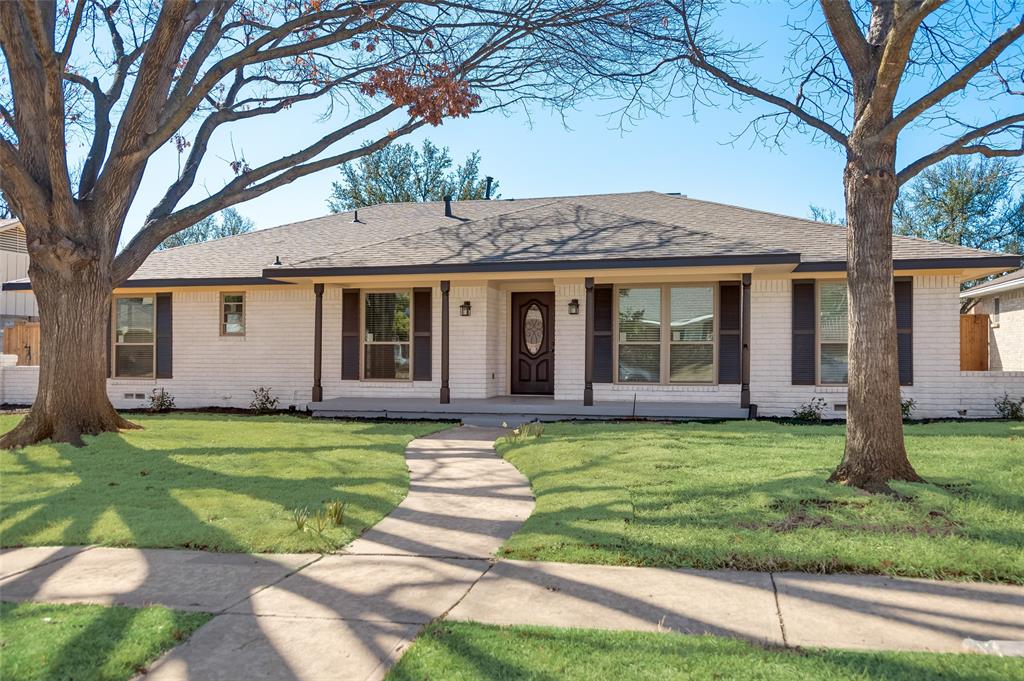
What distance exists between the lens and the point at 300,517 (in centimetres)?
572

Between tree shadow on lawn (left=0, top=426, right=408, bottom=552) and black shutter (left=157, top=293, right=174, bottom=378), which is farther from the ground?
black shutter (left=157, top=293, right=174, bottom=378)

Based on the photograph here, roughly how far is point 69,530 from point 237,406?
1045 centimetres

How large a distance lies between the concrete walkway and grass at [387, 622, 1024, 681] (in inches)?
6.4

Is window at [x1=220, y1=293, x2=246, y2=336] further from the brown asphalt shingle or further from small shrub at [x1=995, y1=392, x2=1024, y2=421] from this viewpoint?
small shrub at [x1=995, y1=392, x2=1024, y2=421]

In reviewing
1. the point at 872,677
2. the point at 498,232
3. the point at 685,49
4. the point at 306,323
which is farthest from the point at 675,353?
the point at 872,677

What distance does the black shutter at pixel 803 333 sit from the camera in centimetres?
1327

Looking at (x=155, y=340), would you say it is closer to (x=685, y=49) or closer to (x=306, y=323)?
(x=306, y=323)

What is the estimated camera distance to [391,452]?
927cm

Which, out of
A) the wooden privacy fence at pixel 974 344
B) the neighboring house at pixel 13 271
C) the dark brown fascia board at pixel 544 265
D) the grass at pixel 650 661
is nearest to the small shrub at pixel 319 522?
the grass at pixel 650 661

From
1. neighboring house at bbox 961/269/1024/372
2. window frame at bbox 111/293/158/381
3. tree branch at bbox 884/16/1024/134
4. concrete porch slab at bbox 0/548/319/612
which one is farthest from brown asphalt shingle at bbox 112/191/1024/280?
concrete porch slab at bbox 0/548/319/612

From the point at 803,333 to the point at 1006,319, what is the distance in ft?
36.4

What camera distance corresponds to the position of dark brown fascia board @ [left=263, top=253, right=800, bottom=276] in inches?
459

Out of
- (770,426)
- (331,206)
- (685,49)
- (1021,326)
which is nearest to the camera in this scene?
(685,49)

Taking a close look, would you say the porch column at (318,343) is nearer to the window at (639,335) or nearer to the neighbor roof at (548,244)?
the neighbor roof at (548,244)
